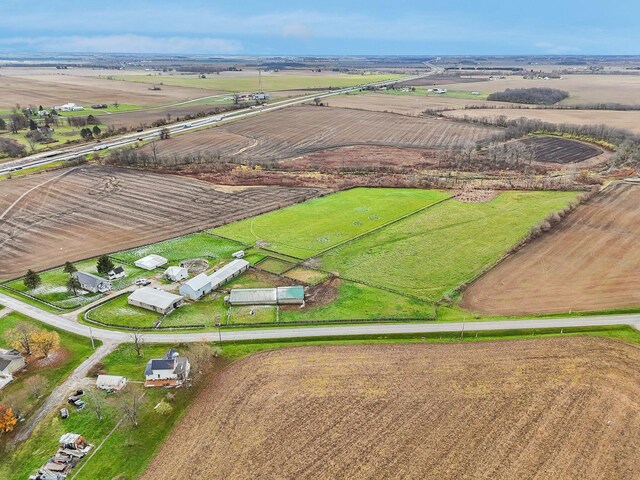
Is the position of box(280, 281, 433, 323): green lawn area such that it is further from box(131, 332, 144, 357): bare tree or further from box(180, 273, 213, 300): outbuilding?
box(131, 332, 144, 357): bare tree

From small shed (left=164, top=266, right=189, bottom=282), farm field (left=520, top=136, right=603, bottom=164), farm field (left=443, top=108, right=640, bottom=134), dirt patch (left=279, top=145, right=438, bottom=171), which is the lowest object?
small shed (left=164, top=266, right=189, bottom=282)

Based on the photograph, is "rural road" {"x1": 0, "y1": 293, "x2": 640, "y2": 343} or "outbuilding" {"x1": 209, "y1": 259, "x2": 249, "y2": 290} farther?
"outbuilding" {"x1": 209, "y1": 259, "x2": 249, "y2": 290}

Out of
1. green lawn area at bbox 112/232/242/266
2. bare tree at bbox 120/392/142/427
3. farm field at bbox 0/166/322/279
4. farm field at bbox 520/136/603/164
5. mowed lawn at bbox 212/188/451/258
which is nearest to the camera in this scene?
bare tree at bbox 120/392/142/427

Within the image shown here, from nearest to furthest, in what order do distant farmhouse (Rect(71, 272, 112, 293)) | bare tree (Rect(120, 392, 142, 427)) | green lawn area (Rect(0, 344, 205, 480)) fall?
green lawn area (Rect(0, 344, 205, 480))
bare tree (Rect(120, 392, 142, 427))
distant farmhouse (Rect(71, 272, 112, 293))

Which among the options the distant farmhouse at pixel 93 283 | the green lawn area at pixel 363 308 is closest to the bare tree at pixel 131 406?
the green lawn area at pixel 363 308

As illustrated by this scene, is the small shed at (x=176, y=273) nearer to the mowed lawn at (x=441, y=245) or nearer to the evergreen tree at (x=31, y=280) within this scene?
the evergreen tree at (x=31, y=280)

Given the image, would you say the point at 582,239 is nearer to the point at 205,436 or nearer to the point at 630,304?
the point at 630,304

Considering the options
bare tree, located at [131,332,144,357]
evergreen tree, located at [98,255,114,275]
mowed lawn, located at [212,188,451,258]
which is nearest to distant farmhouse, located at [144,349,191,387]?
bare tree, located at [131,332,144,357]

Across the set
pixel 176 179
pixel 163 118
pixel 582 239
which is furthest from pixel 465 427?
pixel 163 118
